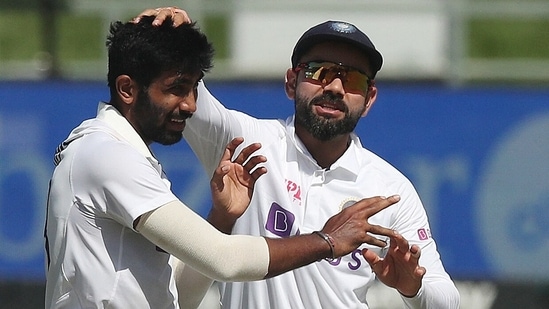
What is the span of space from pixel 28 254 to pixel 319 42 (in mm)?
4709

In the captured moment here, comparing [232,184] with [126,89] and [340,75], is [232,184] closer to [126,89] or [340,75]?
[126,89]

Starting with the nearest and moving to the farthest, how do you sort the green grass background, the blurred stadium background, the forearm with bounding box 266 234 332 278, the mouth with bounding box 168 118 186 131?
the forearm with bounding box 266 234 332 278 → the mouth with bounding box 168 118 186 131 → the blurred stadium background → the green grass background

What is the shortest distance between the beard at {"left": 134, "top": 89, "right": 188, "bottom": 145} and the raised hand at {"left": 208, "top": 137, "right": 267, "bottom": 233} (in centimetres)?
26

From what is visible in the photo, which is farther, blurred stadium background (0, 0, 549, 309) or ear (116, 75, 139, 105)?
blurred stadium background (0, 0, 549, 309)

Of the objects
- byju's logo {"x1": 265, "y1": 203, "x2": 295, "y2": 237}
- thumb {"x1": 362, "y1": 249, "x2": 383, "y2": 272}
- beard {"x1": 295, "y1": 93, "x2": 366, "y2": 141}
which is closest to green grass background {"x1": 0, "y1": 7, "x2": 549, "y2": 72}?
beard {"x1": 295, "y1": 93, "x2": 366, "y2": 141}

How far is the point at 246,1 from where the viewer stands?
10617 mm

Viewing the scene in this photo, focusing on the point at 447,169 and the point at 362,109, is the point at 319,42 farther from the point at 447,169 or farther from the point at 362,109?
the point at 447,169

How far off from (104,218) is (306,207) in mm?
1009

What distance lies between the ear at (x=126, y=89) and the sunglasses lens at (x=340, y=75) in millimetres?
941

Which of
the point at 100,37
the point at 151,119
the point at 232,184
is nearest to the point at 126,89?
the point at 151,119

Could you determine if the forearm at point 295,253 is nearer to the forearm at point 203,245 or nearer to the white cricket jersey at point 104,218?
the forearm at point 203,245

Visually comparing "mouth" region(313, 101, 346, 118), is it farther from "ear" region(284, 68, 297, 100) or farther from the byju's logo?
the byju's logo

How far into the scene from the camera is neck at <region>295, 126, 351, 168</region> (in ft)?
13.8

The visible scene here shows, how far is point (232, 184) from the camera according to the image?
367 cm
